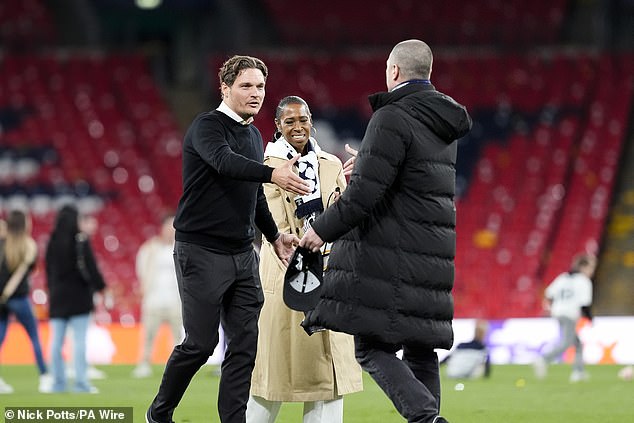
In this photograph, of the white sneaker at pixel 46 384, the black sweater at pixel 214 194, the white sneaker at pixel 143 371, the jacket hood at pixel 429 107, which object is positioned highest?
the jacket hood at pixel 429 107

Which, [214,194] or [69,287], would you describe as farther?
[69,287]

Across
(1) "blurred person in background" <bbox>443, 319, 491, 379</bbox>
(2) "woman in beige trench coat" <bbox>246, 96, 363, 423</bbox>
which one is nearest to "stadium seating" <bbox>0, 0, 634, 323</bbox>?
(1) "blurred person in background" <bbox>443, 319, 491, 379</bbox>

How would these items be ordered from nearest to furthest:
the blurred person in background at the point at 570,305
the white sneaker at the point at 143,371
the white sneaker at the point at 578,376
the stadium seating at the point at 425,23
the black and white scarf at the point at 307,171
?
the black and white scarf at the point at 307,171 < the white sneaker at the point at 578,376 < the white sneaker at the point at 143,371 < the blurred person in background at the point at 570,305 < the stadium seating at the point at 425,23

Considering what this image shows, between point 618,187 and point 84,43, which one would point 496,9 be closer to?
point 618,187

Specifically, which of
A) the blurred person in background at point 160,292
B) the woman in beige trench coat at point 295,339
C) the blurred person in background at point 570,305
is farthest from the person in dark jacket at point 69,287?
the woman in beige trench coat at point 295,339

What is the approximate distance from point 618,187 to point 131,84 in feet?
37.0

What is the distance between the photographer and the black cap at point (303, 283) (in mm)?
8023

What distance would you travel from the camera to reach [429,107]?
7715 mm

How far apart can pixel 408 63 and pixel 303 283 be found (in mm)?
1459

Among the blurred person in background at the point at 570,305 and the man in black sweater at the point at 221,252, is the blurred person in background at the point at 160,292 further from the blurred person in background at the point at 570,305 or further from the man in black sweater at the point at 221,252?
the man in black sweater at the point at 221,252

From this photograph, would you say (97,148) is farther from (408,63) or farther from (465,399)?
(408,63)

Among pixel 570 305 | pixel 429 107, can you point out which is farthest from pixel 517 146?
pixel 429 107

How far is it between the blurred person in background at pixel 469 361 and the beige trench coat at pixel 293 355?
8128mm

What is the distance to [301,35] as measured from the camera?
31984 mm
